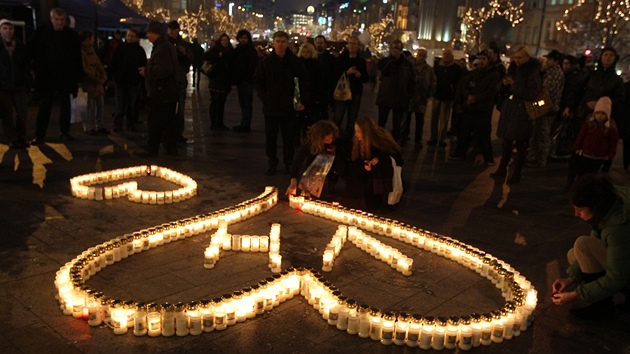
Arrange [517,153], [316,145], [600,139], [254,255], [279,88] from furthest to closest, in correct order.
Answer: [517,153]
[279,88]
[600,139]
[316,145]
[254,255]

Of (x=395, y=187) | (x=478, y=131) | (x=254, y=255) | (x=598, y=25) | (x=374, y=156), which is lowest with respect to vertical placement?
(x=254, y=255)

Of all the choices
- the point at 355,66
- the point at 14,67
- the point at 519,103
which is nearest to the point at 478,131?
the point at 519,103

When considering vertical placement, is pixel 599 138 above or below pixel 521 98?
below

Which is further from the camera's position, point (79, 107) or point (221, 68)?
point (221, 68)

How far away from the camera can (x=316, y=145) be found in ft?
23.2

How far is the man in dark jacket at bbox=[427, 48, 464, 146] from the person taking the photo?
1194cm

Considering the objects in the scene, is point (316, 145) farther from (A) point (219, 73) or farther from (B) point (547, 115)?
(A) point (219, 73)

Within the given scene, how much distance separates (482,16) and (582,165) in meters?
52.8

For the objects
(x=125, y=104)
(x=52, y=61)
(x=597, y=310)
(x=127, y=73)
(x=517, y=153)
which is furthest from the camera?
(x=125, y=104)

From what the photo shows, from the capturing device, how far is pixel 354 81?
11.0 metres

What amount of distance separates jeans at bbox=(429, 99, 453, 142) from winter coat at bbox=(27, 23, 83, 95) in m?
7.14

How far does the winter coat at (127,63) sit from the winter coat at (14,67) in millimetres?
1910

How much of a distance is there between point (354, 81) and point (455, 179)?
297 cm

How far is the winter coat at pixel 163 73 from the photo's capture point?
29.0 feet
